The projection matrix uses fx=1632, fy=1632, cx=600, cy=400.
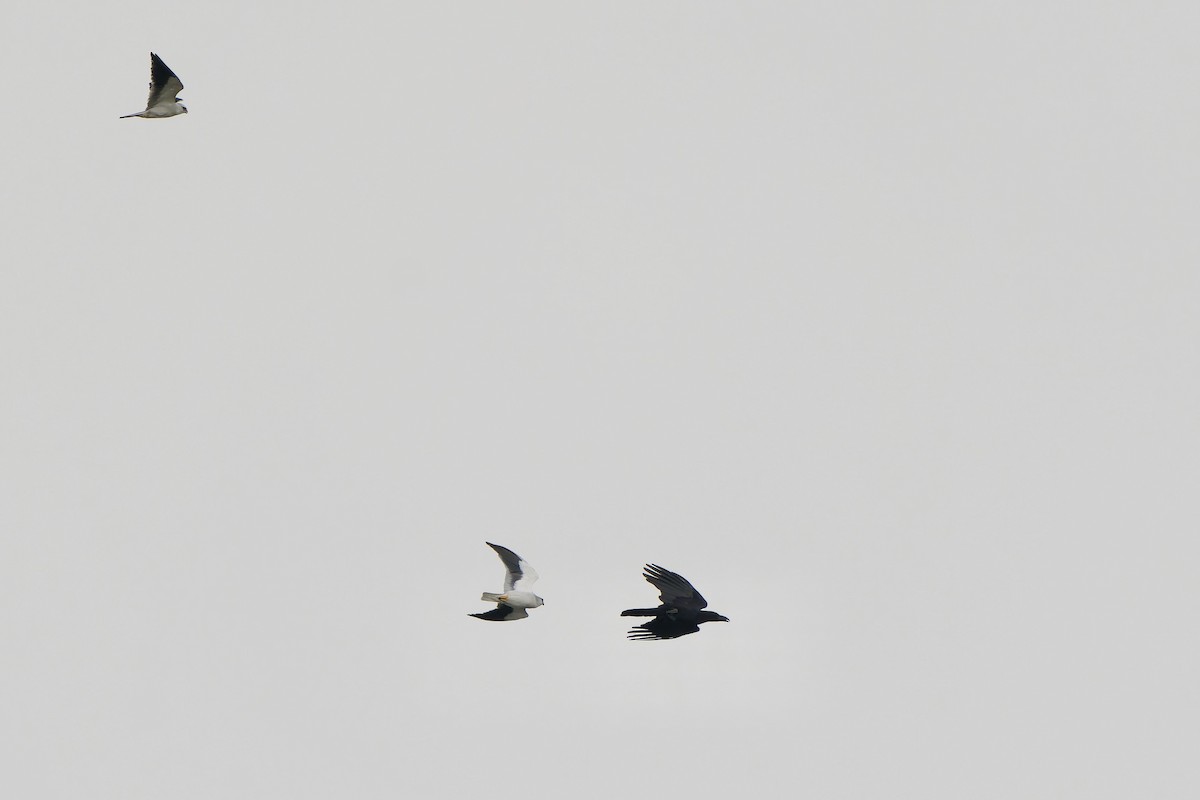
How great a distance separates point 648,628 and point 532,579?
765 centimetres

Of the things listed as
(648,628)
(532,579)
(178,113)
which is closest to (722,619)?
(648,628)

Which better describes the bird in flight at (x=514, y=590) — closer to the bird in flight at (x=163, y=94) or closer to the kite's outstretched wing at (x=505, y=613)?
the kite's outstretched wing at (x=505, y=613)

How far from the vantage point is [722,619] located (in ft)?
204

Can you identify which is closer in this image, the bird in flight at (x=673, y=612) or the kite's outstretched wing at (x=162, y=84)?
the bird in flight at (x=673, y=612)

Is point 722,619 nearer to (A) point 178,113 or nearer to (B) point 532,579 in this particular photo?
(B) point 532,579

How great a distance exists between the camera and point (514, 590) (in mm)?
67188

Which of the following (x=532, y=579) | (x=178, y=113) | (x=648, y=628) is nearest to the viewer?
(x=648, y=628)

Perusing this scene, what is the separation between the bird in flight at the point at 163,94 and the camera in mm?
74438

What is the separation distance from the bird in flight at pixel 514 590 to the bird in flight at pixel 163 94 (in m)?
26.1

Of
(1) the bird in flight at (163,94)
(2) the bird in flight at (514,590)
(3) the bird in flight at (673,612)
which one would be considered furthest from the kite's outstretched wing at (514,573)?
(1) the bird in flight at (163,94)

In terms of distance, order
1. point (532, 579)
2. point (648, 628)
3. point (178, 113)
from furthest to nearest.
A: 1. point (178, 113)
2. point (532, 579)
3. point (648, 628)

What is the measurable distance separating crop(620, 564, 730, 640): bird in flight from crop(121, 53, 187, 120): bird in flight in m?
32.8

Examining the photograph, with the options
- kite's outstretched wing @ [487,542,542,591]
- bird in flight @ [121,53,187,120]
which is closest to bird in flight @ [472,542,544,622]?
kite's outstretched wing @ [487,542,542,591]

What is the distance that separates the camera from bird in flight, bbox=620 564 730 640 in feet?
200
